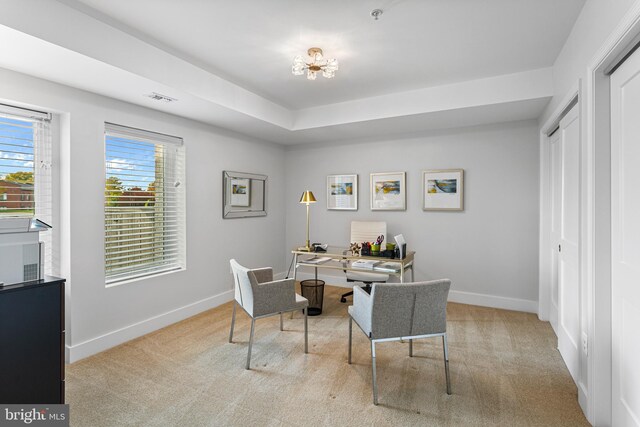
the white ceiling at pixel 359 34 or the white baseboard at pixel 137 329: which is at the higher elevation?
the white ceiling at pixel 359 34

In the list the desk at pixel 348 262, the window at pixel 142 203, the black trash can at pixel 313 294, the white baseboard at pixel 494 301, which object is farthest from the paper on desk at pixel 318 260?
the white baseboard at pixel 494 301

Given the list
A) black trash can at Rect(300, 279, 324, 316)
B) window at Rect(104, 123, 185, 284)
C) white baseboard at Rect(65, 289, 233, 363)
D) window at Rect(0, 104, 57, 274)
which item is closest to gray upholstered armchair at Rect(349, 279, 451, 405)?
black trash can at Rect(300, 279, 324, 316)

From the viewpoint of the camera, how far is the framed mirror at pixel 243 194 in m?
4.39

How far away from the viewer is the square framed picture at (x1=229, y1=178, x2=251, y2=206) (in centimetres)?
450

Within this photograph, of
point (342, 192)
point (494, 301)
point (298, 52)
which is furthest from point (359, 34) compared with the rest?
point (494, 301)

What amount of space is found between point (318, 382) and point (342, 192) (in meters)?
3.16

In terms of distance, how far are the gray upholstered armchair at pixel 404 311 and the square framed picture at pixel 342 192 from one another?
2.88 meters

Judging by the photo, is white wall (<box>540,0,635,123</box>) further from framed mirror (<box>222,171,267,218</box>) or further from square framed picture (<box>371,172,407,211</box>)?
framed mirror (<box>222,171,267,218</box>)

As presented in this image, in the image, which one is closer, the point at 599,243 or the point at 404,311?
the point at 599,243

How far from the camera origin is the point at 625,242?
172 centimetres

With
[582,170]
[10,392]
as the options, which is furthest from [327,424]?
[582,170]

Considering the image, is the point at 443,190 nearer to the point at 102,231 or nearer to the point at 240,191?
the point at 240,191

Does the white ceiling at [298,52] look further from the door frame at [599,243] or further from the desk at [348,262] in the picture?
the desk at [348,262]

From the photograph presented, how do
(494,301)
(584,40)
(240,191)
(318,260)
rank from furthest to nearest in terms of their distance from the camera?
1. (240,191)
2. (494,301)
3. (318,260)
4. (584,40)
